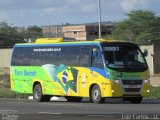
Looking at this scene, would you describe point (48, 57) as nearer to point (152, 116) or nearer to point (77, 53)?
point (77, 53)

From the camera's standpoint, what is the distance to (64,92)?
27.6 m

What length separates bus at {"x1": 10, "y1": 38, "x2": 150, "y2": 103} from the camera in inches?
987

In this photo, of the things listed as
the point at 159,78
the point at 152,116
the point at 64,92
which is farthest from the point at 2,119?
the point at 159,78

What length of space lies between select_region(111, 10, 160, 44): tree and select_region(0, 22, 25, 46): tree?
19.9 meters

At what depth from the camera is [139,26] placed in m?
110

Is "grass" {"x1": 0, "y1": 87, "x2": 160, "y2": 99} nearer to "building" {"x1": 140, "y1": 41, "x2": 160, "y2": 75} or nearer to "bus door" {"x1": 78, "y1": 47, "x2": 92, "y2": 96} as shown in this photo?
"bus door" {"x1": 78, "y1": 47, "x2": 92, "y2": 96}

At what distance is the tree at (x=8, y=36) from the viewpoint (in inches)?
4439

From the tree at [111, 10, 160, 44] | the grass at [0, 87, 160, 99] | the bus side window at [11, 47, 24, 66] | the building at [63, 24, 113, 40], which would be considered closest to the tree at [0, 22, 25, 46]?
the tree at [111, 10, 160, 44]

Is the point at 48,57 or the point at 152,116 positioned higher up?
the point at 48,57

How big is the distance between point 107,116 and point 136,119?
5.52 ft

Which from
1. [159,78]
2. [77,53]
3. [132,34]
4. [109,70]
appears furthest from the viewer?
[132,34]

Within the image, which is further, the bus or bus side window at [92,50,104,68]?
bus side window at [92,50,104,68]

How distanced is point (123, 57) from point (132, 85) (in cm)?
132

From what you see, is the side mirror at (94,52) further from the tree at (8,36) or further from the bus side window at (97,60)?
the tree at (8,36)
